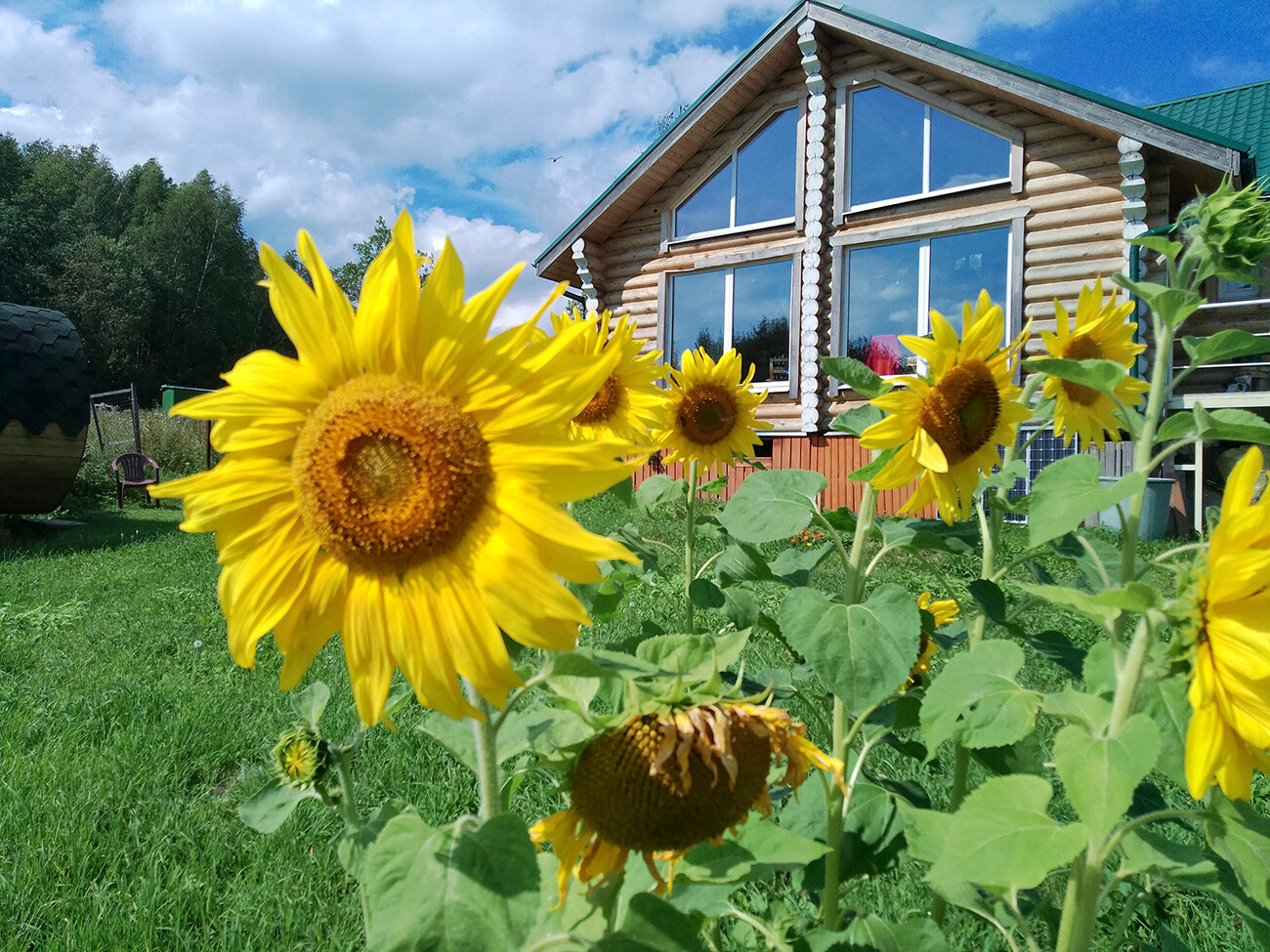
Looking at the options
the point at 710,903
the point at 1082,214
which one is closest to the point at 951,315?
the point at 1082,214

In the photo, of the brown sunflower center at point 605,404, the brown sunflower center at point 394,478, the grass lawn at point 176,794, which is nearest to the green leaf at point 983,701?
the grass lawn at point 176,794

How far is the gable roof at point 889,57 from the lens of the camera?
764 cm

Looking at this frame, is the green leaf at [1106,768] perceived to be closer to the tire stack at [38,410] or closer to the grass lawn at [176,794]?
the grass lawn at [176,794]

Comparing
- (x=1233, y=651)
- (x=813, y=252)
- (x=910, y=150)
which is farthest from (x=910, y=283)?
(x=1233, y=651)

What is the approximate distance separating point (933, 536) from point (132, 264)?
42.3m

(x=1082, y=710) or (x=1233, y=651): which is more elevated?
(x=1233, y=651)

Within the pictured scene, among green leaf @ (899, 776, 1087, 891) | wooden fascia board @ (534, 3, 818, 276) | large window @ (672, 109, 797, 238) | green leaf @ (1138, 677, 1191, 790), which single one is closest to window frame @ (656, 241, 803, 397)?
large window @ (672, 109, 797, 238)

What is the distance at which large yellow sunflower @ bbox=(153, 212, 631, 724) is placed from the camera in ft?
2.27

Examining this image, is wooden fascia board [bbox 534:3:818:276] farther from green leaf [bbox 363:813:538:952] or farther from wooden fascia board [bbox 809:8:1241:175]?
green leaf [bbox 363:813:538:952]

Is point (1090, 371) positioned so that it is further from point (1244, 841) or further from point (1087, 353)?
point (1087, 353)

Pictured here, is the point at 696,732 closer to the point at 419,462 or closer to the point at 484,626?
the point at 484,626

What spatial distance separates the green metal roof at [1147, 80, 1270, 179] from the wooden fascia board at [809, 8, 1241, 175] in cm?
260

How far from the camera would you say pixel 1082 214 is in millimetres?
8453

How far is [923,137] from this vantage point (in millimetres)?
9602
